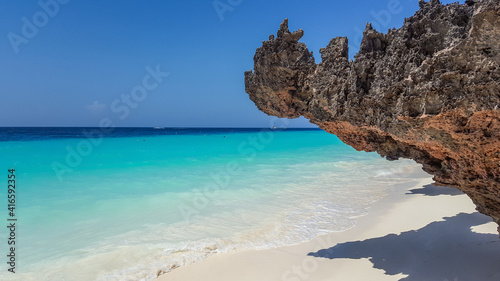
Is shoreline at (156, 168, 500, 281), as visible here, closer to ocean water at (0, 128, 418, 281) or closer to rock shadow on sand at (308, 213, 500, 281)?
rock shadow on sand at (308, 213, 500, 281)

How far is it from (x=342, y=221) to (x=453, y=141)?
15.2 feet

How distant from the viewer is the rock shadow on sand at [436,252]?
12.7 feet

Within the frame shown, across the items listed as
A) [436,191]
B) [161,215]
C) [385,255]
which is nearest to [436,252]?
[385,255]

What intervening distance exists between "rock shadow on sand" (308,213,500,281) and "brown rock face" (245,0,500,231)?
1.04 metres

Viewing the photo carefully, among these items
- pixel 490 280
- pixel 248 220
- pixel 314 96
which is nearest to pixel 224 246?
pixel 248 220

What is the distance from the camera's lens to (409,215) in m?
6.81

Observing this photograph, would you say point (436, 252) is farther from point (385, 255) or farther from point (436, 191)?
point (436, 191)

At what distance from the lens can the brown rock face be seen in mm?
2381

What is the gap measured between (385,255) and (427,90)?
314 centimetres

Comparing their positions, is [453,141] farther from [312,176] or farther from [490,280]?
[312,176]

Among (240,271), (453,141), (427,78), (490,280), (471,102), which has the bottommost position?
(240,271)

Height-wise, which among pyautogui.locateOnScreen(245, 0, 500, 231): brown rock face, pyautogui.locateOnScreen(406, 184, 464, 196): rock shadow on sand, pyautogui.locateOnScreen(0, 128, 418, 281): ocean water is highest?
pyautogui.locateOnScreen(245, 0, 500, 231): brown rock face

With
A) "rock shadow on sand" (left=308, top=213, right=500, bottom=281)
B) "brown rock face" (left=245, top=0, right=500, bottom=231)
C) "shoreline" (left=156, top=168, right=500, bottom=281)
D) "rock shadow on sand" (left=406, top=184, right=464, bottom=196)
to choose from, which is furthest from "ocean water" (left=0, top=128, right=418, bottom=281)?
"brown rock face" (left=245, top=0, right=500, bottom=231)

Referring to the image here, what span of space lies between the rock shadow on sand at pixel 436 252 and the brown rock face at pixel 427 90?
1.04 m
